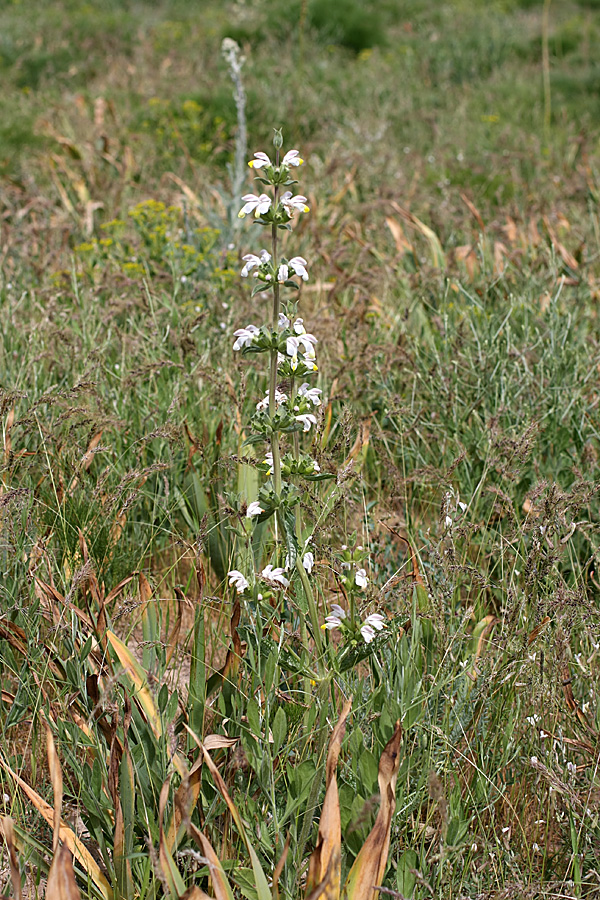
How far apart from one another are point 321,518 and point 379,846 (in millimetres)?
556

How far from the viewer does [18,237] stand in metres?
3.93

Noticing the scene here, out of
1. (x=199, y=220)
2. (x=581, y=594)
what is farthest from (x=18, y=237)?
(x=581, y=594)

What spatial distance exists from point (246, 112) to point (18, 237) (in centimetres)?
286

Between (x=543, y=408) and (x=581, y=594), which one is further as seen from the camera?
(x=543, y=408)

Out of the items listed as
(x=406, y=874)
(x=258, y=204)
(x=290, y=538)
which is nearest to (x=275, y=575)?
(x=290, y=538)

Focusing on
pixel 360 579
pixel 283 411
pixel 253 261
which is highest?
pixel 253 261

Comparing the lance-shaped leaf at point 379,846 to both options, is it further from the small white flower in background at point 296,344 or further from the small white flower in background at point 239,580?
the small white flower in background at point 296,344

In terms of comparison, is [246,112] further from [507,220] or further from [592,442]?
[592,442]

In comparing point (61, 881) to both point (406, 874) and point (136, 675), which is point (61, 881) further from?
point (406, 874)

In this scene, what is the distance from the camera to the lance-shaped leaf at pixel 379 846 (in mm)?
1236

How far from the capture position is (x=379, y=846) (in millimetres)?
1247

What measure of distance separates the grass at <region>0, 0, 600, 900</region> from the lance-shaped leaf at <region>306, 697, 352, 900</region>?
1.9 inches

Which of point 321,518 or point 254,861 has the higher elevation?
point 321,518

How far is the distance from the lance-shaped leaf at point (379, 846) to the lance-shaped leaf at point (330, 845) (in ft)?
0.11
